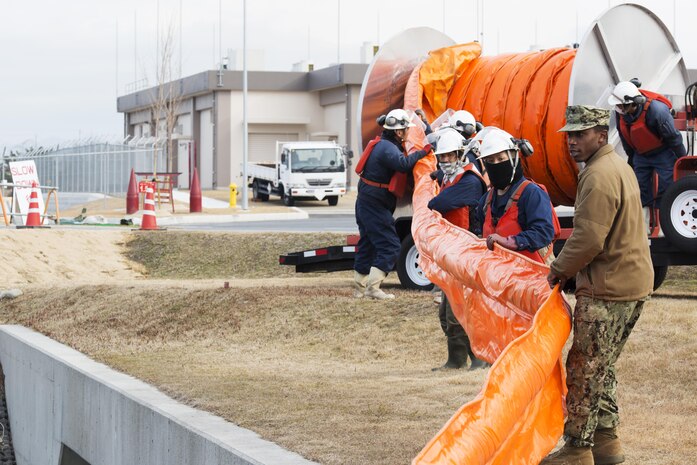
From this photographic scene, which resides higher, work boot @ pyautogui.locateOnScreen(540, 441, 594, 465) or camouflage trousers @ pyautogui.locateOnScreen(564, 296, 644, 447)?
camouflage trousers @ pyautogui.locateOnScreen(564, 296, 644, 447)

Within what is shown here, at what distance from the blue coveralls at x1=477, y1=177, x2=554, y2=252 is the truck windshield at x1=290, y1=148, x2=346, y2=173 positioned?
3551cm

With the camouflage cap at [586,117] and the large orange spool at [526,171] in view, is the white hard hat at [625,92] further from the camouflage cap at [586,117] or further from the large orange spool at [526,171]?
the camouflage cap at [586,117]

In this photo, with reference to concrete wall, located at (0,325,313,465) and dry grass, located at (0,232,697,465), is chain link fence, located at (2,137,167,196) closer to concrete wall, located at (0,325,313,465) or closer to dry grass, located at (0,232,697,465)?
dry grass, located at (0,232,697,465)

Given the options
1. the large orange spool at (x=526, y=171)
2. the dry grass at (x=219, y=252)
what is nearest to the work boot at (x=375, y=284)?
the large orange spool at (x=526, y=171)

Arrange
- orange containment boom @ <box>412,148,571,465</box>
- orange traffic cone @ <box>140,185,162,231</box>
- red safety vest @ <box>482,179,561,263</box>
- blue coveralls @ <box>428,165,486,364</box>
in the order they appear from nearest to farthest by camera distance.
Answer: orange containment boom @ <box>412,148,571,465</box> → red safety vest @ <box>482,179,561,263</box> → blue coveralls @ <box>428,165,486,364</box> → orange traffic cone @ <box>140,185,162,231</box>

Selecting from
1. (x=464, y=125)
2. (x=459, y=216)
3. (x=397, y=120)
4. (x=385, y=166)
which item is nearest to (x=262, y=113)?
(x=385, y=166)

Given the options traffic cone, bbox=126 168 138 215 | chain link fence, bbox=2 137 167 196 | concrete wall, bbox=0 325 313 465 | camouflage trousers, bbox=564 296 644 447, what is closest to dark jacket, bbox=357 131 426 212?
concrete wall, bbox=0 325 313 465

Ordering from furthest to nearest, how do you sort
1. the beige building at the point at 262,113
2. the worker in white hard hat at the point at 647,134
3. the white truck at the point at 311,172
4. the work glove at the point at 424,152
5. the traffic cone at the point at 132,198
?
the beige building at the point at 262,113 < the white truck at the point at 311,172 < the traffic cone at the point at 132,198 < the work glove at the point at 424,152 < the worker in white hard hat at the point at 647,134

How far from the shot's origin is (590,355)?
6.55 meters

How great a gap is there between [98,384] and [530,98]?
19.2ft

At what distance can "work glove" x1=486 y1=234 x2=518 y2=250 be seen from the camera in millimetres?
7734

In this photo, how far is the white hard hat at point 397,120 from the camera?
13.2 meters

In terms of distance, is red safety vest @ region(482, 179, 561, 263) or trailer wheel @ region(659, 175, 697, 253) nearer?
red safety vest @ region(482, 179, 561, 263)

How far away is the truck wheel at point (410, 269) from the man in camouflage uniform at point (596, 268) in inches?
319
